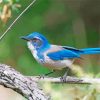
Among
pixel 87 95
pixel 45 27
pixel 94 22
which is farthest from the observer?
pixel 94 22

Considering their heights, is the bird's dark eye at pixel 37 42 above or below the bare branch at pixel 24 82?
above

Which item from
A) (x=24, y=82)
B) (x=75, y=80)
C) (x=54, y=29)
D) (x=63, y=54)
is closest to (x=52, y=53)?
(x=63, y=54)

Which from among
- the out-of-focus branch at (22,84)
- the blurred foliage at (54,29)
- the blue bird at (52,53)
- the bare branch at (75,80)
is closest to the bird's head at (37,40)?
the blue bird at (52,53)

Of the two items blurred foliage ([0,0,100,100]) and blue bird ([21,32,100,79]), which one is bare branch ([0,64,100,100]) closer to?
blue bird ([21,32,100,79])

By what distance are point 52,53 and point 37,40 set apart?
0.13 meters

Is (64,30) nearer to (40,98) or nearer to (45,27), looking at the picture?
(45,27)

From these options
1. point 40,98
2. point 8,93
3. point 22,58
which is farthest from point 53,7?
point 40,98


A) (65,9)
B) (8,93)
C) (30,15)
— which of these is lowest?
(8,93)

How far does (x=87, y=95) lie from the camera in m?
4.09

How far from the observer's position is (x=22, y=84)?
382 cm

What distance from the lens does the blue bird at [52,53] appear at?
170 inches

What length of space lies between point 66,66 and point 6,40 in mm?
3073

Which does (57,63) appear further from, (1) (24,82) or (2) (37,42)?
(1) (24,82)

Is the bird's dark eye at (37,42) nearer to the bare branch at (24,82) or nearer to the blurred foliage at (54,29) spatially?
the bare branch at (24,82)
